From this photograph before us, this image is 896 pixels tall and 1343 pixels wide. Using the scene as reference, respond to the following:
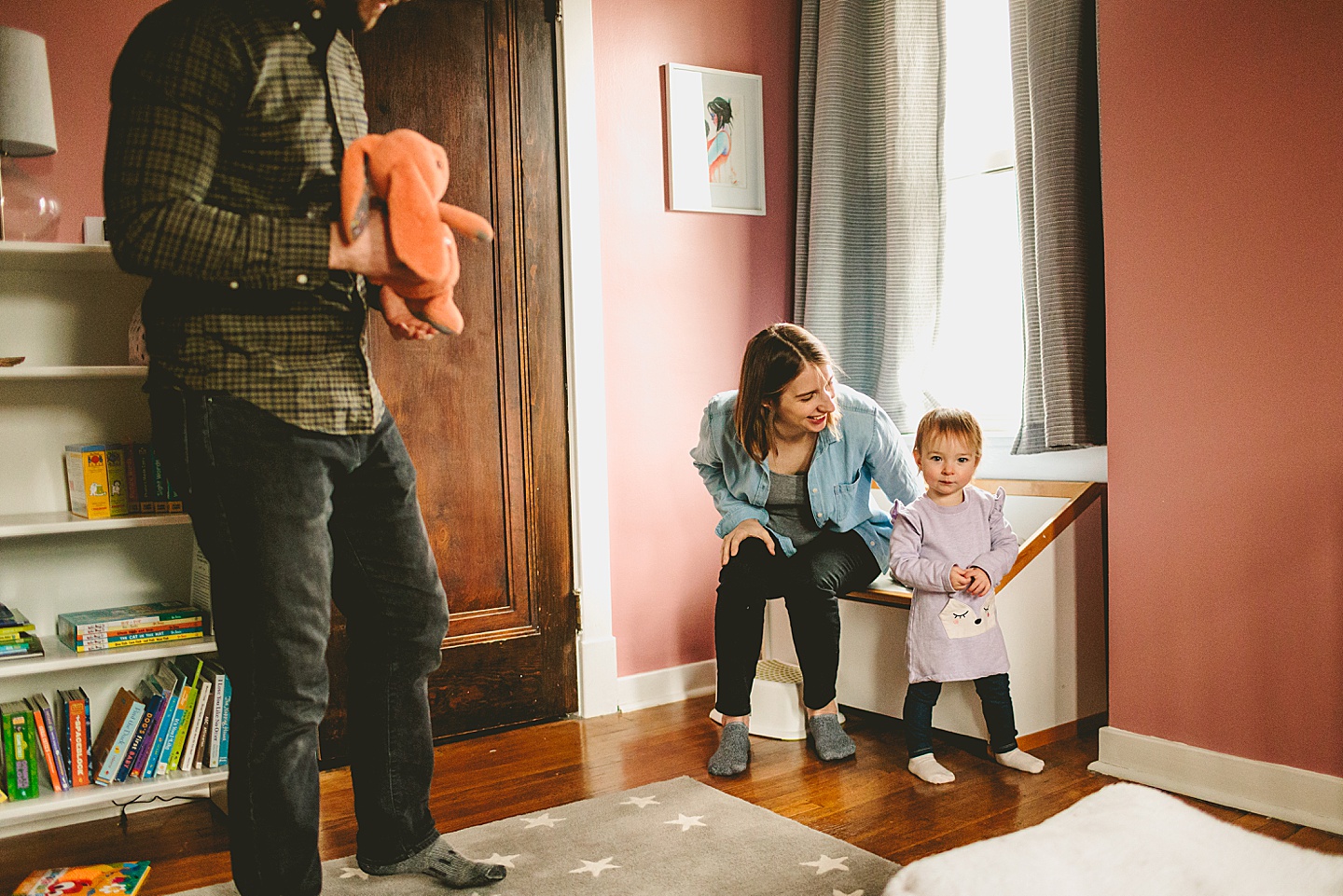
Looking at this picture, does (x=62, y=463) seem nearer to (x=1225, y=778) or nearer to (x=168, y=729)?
(x=168, y=729)

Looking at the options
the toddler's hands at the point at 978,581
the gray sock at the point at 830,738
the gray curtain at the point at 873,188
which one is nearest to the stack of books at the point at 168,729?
the gray sock at the point at 830,738

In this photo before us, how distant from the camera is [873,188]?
119 inches

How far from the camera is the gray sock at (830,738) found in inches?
89.4

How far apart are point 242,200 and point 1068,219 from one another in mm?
1785

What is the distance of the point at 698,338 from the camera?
9.84 ft

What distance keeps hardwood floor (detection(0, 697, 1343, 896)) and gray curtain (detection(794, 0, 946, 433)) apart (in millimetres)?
1009

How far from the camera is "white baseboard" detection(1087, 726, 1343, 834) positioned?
6.07ft

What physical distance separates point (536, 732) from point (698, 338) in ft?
3.76

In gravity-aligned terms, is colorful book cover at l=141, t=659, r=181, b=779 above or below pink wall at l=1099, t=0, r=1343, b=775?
below

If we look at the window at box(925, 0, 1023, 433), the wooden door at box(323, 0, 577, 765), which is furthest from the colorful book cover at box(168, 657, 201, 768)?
the window at box(925, 0, 1023, 433)

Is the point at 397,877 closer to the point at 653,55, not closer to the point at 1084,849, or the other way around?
the point at 1084,849

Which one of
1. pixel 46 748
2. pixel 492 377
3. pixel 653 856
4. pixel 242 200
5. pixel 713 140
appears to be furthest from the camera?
pixel 713 140

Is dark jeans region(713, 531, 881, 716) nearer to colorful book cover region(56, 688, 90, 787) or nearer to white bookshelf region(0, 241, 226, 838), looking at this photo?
white bookshelf region(0, 241, 226, 838)

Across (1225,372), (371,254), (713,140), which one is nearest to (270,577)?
(371,254)
